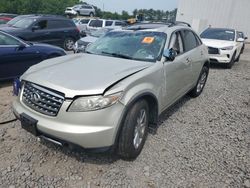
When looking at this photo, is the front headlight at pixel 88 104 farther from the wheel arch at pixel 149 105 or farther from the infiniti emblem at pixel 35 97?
A: the infiniti emblem at pixel 35 97

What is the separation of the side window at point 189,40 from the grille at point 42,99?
271 cm

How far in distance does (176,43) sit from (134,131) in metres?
1.86

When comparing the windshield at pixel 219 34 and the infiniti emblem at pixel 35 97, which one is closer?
the infiniti emblem at pixel 35 97

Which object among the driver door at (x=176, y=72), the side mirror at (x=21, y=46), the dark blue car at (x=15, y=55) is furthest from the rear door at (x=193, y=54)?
the side mirror at (x=21, y=46)

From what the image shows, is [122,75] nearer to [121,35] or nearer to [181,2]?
[121,35]

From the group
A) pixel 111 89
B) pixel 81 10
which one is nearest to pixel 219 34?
pixel 111 89

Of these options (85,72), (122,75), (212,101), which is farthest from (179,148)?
(212,101)

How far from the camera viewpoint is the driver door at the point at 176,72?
139 inches

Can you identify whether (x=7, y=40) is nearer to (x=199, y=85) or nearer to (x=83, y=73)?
(x=83, y=73)

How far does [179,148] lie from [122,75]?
1.42 m

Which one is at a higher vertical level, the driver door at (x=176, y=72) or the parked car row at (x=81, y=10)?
the driver door at (x=176, y=72)

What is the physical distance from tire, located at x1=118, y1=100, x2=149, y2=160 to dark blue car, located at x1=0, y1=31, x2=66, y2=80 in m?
3.73

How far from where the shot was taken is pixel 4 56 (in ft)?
17.1

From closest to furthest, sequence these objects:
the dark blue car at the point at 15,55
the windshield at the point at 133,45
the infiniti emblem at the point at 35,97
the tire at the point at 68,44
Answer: the infiniti emblem at the point at 35,97, the windshield at the point at 133,45, the dark blue car at the point at 15,55, the tire at the point at 68,44
